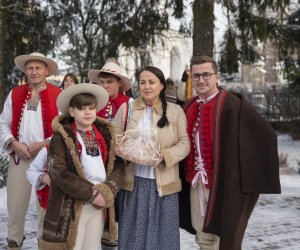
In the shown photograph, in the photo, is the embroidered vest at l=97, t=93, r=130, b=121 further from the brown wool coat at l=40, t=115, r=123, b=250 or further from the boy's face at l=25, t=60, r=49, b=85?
the brown wool coat at l=40, t=115, r=123, b=250

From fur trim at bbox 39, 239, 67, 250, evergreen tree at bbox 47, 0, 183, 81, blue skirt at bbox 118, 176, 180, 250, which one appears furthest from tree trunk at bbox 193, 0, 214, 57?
fur trim at bbox 39, 239, 67, 250

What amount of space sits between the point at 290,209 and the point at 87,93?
4.48 meters

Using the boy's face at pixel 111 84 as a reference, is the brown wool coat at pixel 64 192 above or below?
below

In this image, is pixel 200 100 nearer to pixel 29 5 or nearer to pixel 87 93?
pixel 87 93

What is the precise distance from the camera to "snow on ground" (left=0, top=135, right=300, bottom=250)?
5145 mm

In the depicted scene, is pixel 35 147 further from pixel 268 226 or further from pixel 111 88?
pixel 268 226

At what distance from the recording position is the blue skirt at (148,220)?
351cm

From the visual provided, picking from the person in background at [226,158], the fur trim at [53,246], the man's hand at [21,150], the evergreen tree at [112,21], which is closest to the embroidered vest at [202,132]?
the person in background at [226,158]

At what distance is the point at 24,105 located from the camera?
13.9ft

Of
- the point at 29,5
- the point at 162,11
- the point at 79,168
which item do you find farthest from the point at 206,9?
the point at 79,168

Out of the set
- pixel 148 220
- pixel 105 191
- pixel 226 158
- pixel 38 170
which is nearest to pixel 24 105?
pixel 38 170

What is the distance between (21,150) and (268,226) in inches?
129

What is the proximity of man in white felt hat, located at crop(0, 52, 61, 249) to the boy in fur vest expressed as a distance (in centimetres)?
79

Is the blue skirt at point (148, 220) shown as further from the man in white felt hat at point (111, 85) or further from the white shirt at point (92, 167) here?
A: the man in white felt hat at point (111, 85)
